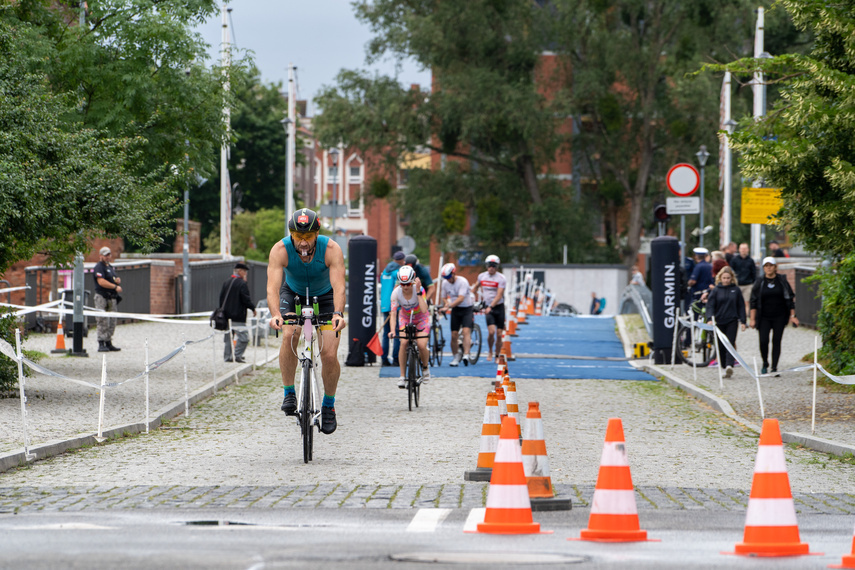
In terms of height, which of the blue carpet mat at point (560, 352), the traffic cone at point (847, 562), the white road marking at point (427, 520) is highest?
the traffic cone at point (847, 562)

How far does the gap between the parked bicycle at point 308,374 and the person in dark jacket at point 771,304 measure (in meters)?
10.5

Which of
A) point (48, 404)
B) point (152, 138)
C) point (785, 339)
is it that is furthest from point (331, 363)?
point (785, 339)

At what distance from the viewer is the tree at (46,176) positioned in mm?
13109

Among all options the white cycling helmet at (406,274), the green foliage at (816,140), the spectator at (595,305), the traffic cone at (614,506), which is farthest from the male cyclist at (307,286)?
the spectator at (595,305)

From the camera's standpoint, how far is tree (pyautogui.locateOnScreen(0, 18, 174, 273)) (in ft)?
43.0

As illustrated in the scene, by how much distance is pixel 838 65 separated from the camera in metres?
Result: 13.6

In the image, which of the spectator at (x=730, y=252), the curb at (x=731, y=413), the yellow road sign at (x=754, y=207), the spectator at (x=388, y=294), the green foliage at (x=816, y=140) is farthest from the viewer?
the yellow road sign at (x=754, y=207)

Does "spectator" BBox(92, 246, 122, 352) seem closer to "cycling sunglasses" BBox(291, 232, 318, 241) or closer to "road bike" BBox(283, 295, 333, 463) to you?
"road bike" BBox(283, 295, 333, 463)

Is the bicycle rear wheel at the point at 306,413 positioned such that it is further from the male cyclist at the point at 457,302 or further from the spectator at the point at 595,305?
the spectator at the point at 595,305

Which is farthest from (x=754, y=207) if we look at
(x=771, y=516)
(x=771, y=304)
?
(x=771, y=516)

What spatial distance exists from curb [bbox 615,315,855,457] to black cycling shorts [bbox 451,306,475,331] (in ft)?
11.0

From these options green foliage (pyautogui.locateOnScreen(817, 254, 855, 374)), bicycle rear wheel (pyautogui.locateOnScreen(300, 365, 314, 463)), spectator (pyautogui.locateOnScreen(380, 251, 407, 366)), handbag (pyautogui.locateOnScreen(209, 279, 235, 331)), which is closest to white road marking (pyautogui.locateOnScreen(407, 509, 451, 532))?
bicycle rear wheel (pyautogui.locateOnScreen(300, 365, 314, 463))

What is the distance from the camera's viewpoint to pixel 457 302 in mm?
20812

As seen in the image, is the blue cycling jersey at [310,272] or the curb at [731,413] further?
the curb at [731,413]
